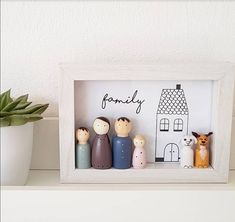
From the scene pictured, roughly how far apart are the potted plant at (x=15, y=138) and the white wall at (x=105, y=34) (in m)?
0.08

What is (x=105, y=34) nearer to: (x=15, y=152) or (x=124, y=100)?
(x=124, y=100)

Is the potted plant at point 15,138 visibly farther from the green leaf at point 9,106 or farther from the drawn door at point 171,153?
the drawn door at point 171,153

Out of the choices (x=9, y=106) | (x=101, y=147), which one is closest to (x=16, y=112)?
(x=9, y=106)

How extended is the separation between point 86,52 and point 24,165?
18 cm

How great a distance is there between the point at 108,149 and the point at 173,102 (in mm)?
104

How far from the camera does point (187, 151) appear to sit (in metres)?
0.51

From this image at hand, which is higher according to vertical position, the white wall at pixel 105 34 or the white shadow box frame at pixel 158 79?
the white wall at pixel 105 34

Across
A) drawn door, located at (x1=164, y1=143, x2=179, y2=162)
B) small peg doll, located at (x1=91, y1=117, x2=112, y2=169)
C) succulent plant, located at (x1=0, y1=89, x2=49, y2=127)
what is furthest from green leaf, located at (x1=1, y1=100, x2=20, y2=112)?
drawn door, located at (x1=164, y1=143, x2=179, y2=162)

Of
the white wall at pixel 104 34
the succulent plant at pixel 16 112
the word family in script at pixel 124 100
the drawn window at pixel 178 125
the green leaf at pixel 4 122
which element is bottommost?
the drawn window at pixel 178 125

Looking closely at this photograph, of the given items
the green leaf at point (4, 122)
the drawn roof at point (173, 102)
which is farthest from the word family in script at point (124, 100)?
the green leaf at point (4, 122)

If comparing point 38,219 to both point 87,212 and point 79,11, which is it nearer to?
point 87,212

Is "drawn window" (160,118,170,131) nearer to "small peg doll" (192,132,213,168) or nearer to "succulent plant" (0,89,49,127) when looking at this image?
"small peg doll" (192,132,213,168)

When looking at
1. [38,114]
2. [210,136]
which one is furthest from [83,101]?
[210,136]

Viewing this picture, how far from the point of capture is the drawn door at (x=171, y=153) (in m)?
0.53
